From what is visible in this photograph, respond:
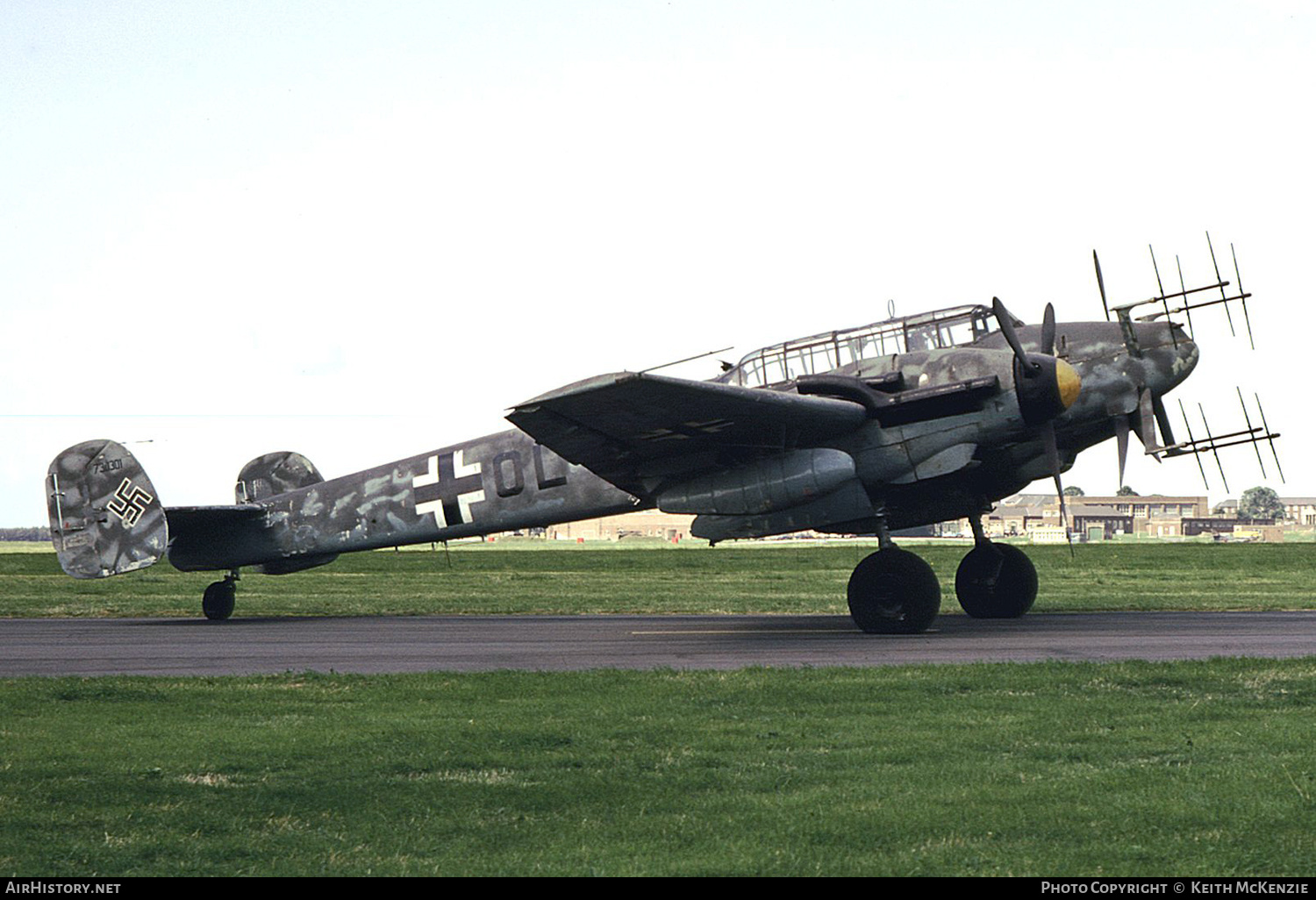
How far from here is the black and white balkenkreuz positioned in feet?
81.5

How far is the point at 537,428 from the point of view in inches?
765

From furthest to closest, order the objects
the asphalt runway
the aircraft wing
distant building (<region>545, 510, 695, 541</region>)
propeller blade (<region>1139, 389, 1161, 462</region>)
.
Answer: distant building (<region>545, 510, 695, 541</region>) < propeller blade (<region>1139, 389, 1161, 462</region>) < the aircraft wing < the asphalt runway

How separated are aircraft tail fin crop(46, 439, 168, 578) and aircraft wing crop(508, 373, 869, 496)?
9.50 metres

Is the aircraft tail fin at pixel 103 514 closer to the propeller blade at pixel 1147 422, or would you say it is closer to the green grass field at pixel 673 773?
the green grass field at pixel 673 773

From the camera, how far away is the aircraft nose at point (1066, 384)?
1984cm

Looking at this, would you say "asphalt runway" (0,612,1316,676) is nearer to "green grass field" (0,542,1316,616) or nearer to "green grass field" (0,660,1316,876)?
"green grass field" (0,660,1316,876)

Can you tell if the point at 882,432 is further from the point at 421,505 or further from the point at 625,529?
the point at 625,529

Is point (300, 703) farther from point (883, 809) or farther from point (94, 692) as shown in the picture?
point (883, 809)

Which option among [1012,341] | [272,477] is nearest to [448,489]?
[272,477]

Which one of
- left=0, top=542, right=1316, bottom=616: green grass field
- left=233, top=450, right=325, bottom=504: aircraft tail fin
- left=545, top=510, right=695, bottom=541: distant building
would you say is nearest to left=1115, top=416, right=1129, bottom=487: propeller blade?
left=0, top=542, right=1316, bottom=616: green grass field
